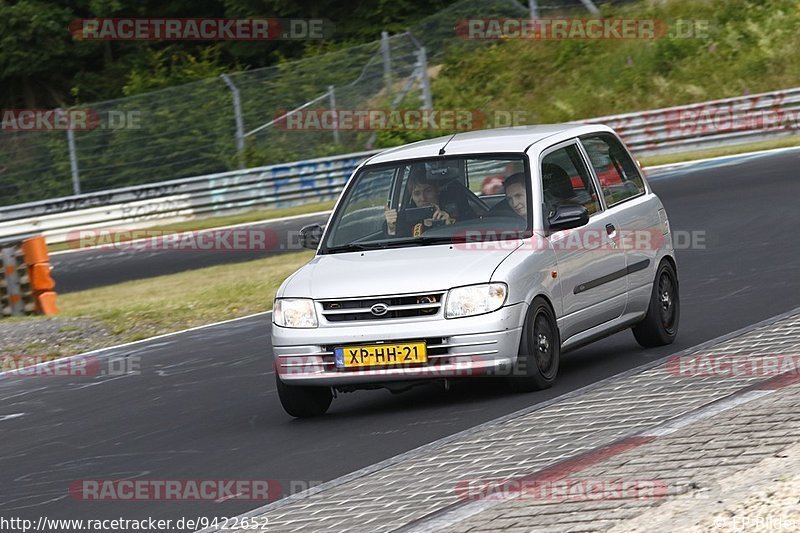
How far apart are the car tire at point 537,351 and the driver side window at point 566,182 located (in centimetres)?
81

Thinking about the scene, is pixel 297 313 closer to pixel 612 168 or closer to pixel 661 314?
pixel 612 168

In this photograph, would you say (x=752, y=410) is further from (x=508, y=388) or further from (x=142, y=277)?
(x=142, y=277)

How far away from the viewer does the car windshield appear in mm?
9539

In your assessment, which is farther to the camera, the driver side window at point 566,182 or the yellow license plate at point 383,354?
the driver side window at point 566,182

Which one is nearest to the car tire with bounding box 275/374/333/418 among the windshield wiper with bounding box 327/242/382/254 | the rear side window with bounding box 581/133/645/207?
the windshield wiper with bounding box 327/242/382/254

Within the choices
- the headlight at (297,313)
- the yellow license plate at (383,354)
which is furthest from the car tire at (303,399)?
the yellow license plate at (383,354)

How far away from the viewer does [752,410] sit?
7.37m

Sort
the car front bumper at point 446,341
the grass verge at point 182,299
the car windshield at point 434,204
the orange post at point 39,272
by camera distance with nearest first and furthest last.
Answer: the car front bumper at point 446,341, the car windshield at point 434,204, the grass verge at point 182,299, the orange post at point 39,272

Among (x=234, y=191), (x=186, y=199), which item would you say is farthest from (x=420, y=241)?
(x=186, y=199)

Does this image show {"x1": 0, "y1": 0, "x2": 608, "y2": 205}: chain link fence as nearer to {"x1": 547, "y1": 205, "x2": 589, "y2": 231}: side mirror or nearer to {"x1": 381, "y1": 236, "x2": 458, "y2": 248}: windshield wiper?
{"x1": 381, "y1": 236, "x2": 458, "y2": 248}: windshield wiper

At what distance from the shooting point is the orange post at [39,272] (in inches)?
693

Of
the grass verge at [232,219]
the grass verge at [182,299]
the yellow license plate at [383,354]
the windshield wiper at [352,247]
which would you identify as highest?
the windshield wiper at [352,247]

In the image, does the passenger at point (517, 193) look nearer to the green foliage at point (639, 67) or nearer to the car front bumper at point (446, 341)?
the car front bumper at point (446, 341)

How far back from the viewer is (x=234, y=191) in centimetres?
3061
